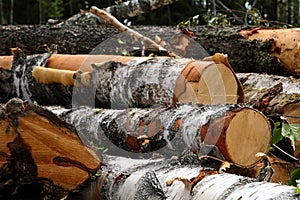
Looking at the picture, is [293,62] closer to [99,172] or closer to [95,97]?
[95,97]

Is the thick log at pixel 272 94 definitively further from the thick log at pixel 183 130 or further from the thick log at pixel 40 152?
the thick log at pixel 40 152

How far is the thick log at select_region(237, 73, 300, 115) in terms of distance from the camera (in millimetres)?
3029

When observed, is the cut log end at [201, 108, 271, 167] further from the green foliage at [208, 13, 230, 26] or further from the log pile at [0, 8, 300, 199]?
the green foliage at [208, 13, 230, 26]

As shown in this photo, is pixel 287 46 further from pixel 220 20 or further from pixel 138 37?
pixel 220 20

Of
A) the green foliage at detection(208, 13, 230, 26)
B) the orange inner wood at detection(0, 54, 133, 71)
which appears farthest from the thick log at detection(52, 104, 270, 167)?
the green foliage at detection(208, 13, 230, 26)

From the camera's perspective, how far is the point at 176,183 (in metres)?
2.11

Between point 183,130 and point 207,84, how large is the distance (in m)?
0.51

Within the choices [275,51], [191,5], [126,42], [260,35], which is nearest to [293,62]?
[275,51]

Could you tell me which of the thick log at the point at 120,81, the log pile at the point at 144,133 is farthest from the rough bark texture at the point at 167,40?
the thick log at the point at 120,81

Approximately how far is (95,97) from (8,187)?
1.19 metres

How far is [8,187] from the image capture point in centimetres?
235

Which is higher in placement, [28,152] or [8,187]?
[28,152]

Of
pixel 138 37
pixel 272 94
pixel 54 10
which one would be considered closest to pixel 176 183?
pixel 272 94

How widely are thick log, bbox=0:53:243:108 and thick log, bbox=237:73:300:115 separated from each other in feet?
0.65
